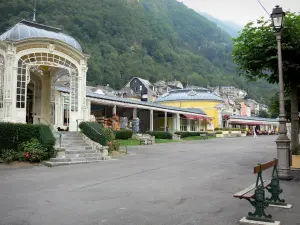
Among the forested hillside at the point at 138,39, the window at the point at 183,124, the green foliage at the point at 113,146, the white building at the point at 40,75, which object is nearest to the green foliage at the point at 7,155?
the white building at the point at 40,75

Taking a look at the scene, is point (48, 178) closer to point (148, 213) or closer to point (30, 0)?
point (148, 213)

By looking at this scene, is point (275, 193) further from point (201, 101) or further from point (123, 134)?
point (201, 101)

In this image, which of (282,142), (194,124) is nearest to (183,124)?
(194,124)

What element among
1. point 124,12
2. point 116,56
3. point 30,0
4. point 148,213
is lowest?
point 148,213

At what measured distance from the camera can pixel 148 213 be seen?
559cm

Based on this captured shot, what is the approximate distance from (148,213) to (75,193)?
95.3 inches

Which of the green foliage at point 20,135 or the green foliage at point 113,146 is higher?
the green foliage at point 20,135

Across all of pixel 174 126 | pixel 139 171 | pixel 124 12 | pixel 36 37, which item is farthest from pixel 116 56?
pixel 139 171

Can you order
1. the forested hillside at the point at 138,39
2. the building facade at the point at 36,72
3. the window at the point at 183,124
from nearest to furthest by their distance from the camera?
1. the building facade at the point at 36,72
2. the window at the point at 183,124
3. the forested hillside at the point at 138,39

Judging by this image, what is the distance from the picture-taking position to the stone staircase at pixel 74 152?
1306cm

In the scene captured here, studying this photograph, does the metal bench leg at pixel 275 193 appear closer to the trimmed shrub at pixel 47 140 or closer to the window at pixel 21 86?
the trimmed shrub at pixel 47 140

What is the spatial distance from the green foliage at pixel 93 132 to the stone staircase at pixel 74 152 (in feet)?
1.35

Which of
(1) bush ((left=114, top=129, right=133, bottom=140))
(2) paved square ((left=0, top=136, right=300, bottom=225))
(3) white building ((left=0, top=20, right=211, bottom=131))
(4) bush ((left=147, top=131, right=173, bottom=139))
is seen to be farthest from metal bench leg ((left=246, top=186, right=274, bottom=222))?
(4) bush ((left=147, top=131, right=173, bottom=139))

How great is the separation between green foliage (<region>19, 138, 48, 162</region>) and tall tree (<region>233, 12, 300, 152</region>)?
897 centimetres
